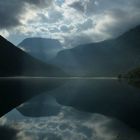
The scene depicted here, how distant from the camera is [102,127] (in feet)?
123

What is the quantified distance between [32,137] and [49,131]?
150 inches

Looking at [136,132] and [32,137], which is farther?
[136,132]

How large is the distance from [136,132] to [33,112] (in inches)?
875

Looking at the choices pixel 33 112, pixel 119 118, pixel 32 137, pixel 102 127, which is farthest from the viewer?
pixel 33 112

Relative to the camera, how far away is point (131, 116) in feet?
151

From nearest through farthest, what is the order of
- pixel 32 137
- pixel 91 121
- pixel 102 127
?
pixel 32 137, pixel 102 127, pixel 91 121

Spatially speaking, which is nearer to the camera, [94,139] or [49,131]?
[94,139]

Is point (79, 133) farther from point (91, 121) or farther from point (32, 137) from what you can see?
point (91, 121)

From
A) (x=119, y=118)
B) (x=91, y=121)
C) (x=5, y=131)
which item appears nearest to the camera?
(x=5, y=131)

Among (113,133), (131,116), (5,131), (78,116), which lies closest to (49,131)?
(5,131)

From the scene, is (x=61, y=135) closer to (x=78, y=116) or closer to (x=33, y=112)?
(x=78, y=116)

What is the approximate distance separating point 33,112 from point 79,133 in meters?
20.4

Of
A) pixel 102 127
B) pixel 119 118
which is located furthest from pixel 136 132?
pixel 119 118

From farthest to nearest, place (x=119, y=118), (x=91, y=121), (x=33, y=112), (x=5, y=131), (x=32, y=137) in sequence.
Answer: (x=33, y=112) < (x=119, y=118) < (x=91, y=121) < (x=5, y=131) < (x=32, y=137)
